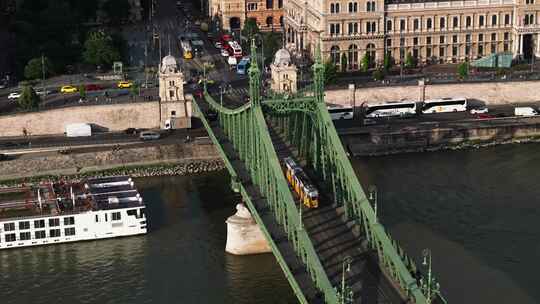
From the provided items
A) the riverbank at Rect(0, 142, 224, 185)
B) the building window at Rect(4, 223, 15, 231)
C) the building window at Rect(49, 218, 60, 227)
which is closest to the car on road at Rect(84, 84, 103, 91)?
the riverbank at Rect(0, 142, 224, 185)

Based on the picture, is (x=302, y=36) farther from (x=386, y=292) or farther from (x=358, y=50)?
(x=386, y=292)

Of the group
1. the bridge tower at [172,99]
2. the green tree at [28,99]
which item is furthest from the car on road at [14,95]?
the bridge tower at [172,99]

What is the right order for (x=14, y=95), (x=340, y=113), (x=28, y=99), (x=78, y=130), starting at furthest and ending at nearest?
(x=14, y=95) → (x=340, y=113) → (x=28, y=99) → (x=78, y=130)

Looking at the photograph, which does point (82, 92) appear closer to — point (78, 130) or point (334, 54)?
point (78, 130)

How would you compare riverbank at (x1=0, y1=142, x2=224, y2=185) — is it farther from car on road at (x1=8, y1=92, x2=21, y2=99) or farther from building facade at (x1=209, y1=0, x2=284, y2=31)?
A: building facade at (x1=209, y1=0, x2=284, y2=31)

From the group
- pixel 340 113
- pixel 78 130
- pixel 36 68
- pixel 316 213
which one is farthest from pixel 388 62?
pixel 316 213

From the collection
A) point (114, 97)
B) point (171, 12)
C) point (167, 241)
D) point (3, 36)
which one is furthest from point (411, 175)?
point (171, 12)
